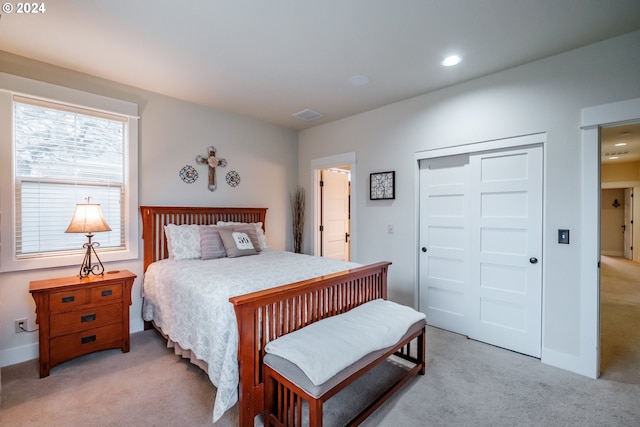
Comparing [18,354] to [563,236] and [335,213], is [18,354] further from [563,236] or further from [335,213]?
[563,236]

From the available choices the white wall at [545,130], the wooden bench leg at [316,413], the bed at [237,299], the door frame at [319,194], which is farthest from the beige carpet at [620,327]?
the door frame at [319,194]

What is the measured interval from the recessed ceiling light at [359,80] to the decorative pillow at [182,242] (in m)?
2.36

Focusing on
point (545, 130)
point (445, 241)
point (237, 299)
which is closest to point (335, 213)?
point (445, 241)

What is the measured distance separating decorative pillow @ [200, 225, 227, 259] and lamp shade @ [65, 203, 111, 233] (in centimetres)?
87

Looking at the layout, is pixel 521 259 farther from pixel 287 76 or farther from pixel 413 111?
pixel 287 76

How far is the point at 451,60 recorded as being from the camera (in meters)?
2.53

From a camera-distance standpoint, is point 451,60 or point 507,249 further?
point 507,249

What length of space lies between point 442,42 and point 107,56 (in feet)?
9.36

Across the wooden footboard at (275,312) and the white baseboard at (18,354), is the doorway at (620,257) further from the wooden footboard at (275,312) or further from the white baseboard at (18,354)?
the white baseboard at (18,354)

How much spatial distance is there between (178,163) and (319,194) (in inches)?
83.8

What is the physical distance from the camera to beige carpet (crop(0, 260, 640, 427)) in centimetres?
179

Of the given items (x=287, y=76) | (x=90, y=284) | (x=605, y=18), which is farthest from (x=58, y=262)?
(x=605, y=18)

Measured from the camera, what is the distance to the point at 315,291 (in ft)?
6.80

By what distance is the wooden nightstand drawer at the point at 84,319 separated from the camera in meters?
2.31
